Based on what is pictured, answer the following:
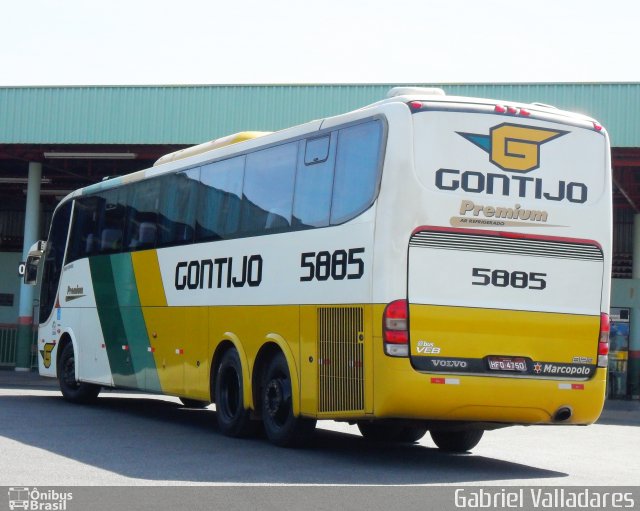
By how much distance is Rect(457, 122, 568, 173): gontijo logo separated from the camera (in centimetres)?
1234

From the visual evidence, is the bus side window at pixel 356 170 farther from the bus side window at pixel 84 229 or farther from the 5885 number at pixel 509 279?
the bus side window at pixel 84 229

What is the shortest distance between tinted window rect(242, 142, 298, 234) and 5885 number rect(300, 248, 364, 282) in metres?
0.75

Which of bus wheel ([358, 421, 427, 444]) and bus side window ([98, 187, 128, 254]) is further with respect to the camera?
bus side window ([98, 187, 128, 254])

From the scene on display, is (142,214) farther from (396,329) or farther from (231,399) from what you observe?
(396,329)

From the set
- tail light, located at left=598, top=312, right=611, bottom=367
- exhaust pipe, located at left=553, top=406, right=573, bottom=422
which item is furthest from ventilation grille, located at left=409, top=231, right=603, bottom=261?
exhaust pipe, located at left=553, top=406, right=573, bottom=422

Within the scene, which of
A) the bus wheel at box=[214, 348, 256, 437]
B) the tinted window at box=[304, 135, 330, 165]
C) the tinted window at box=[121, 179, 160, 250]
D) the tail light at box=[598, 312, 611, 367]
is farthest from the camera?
the tinted window at box=[121, 179, 160, 250]

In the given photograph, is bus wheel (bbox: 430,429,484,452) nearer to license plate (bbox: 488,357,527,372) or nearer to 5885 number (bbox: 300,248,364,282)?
license plate (bbox: 488,357,527,372)

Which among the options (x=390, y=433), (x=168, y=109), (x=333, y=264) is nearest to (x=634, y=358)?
(x=168, y=109)

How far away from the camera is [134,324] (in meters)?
18.4

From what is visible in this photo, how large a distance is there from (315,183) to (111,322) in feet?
22.8
